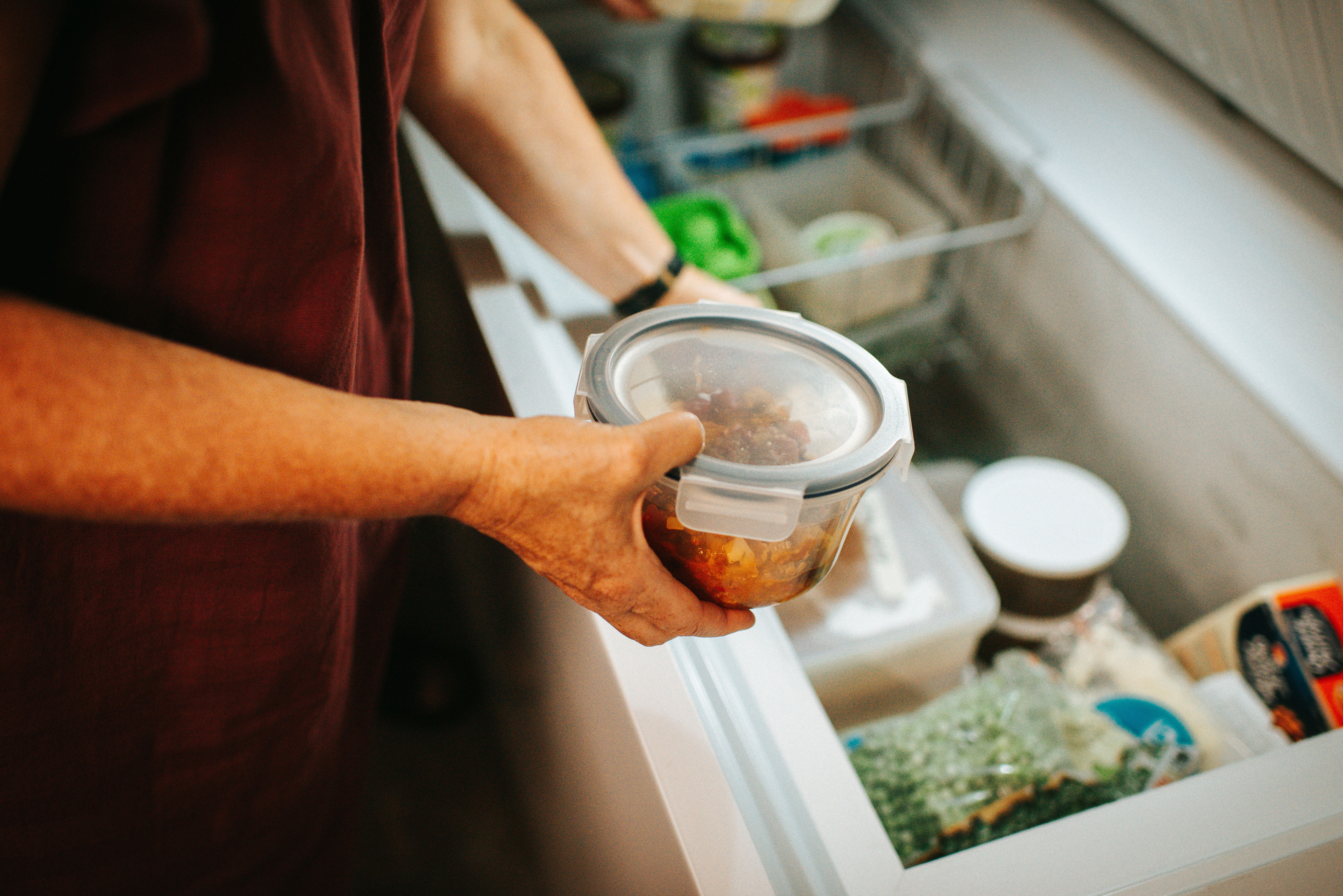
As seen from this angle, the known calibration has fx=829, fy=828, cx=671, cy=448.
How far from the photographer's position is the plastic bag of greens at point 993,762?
0.68 m

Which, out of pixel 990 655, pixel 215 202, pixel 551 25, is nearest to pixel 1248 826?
pixel 990 655

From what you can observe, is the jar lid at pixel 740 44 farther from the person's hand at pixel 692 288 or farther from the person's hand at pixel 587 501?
the person's hand at pixel 587 501

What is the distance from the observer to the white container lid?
91 centimetres

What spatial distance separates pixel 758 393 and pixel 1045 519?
0.55m

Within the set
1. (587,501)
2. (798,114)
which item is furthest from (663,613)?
(798,114)

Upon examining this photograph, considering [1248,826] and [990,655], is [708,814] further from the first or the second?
[990,655]

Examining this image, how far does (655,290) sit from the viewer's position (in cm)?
89

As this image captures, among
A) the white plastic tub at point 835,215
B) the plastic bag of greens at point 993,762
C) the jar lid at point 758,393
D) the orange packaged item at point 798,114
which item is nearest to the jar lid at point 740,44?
the orange packaged item at point 798,114

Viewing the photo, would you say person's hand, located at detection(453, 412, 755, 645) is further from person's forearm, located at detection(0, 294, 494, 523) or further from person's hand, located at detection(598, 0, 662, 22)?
person's hand, located at detection(598, 0, 662, 22)

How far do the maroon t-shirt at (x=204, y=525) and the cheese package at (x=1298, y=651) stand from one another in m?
0.87

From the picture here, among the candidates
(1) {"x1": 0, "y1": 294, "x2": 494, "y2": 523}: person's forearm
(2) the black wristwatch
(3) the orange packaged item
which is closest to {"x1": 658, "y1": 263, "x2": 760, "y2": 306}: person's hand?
(2) the black wristwatch

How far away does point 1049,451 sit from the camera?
1196 millimetres

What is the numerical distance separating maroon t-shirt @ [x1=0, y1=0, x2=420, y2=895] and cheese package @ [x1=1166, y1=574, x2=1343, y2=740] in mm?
872

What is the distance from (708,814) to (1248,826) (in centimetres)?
35
